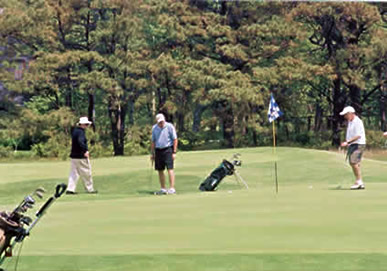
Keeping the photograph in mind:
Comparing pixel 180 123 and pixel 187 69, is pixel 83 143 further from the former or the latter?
pixel 187 69

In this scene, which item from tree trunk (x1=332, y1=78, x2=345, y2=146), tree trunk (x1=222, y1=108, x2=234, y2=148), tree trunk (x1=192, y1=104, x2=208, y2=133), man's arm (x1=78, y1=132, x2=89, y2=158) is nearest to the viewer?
man's arm (x1=78, y1=132, x2=89, y2=158)

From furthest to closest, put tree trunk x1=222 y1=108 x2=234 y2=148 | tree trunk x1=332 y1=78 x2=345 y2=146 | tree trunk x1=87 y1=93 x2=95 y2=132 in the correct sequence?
tree trunk x1=332 y1=78 x2=345 y2=146, tree trunk x1=222 y1=108 x2=234 y2=148, tree trunk x1=87 y1=93 x2=95 y2=132

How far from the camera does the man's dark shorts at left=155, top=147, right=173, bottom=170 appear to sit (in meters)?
16.8

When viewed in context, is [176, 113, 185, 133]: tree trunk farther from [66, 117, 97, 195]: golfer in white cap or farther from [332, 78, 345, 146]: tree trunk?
[66, 117, 97, 195]: golfer in white cap

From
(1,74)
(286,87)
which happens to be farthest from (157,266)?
(286,87)

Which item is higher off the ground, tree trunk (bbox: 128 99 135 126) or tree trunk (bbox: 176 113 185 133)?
tree trunk (bbox: 128 99 135 126)

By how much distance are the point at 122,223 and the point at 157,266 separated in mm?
2806

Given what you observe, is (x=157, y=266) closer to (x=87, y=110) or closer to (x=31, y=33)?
(x=87, y=110)

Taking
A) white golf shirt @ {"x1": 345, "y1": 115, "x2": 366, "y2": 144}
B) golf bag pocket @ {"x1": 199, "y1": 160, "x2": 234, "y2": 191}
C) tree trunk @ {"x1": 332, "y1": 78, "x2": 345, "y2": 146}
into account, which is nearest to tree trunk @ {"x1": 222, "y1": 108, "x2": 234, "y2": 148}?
tree trunk @ {"x1": 332, "y1": 78, "x2": 345, "y2": 146}

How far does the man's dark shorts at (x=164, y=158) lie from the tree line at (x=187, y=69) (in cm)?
1010

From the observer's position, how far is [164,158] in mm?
16906

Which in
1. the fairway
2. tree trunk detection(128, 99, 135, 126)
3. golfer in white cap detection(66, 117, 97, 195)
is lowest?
the fairway

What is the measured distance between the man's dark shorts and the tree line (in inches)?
398

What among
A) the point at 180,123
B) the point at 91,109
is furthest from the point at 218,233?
the point at 180,123
